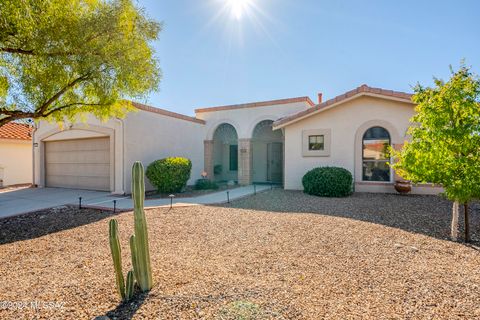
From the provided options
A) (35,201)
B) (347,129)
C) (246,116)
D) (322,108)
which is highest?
Answer: (246,116)

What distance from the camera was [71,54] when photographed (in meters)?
5.89

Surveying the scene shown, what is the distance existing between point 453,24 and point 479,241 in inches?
247

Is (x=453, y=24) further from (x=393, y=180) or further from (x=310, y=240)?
(x=310, y=240)

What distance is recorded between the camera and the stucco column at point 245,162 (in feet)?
48.9

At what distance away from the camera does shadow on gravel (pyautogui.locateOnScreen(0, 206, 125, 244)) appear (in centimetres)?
593

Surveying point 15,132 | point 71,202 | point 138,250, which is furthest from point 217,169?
point 138,250

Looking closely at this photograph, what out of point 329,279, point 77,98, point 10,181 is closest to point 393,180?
point 329,279

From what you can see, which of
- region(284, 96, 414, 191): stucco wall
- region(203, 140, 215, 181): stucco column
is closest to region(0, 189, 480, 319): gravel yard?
region(284, 96, 414, 191): stucco wall

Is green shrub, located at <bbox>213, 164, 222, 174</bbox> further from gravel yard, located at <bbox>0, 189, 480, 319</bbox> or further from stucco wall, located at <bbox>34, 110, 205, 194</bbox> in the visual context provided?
gravel yard, located at <bbox>0, 189, 480, 319</bbox>

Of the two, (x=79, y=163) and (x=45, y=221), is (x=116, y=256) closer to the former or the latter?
(x=45, y=221)

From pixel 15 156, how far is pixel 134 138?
955cm

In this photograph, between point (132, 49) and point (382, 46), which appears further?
point (382, 46)

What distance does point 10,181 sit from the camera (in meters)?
15.1

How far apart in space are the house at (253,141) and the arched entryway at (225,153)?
0.32 metres
